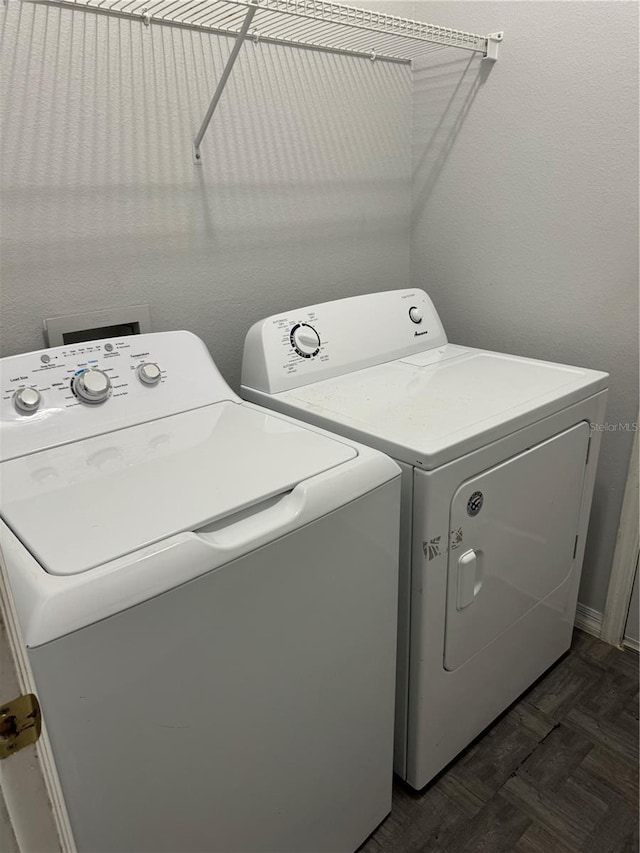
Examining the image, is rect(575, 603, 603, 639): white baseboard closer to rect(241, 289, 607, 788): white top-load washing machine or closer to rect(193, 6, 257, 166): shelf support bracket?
rect(241, 289, 607, 788): white top-load washing machine

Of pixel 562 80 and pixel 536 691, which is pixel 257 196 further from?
pixel 536 691

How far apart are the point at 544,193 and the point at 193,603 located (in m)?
1.48

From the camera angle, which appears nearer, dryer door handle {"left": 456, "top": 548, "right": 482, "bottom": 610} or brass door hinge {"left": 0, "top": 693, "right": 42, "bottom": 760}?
brass door hinge {"left": 0, "top": 693, "right": 42, "bottom": 760}

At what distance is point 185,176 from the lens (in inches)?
58.8

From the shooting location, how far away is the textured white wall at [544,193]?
1511 mm

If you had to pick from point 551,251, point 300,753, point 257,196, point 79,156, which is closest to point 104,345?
point 79,156

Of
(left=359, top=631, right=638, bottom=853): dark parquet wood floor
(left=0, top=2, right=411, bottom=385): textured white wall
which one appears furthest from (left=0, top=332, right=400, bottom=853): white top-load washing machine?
(left=0, top=2, right=411, bottom=385): textured white wall

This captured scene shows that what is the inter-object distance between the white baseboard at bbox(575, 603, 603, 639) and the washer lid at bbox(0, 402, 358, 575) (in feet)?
4.13

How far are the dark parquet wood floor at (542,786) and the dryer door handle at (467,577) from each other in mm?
518

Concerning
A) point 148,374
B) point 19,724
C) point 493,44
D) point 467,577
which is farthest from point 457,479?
point 493,44

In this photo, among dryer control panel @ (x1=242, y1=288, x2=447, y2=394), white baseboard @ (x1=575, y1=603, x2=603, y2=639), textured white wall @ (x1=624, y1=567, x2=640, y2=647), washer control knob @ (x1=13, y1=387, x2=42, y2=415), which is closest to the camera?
washer control knob @ (x1=13, y1=387, x2=42, y2=415)

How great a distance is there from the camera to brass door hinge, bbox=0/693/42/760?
1.96 ft

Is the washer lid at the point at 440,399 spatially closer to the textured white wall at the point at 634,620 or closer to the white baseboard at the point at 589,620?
the textured white wall at the point at 634,620

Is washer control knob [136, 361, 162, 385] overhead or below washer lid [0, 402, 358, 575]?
overhead
